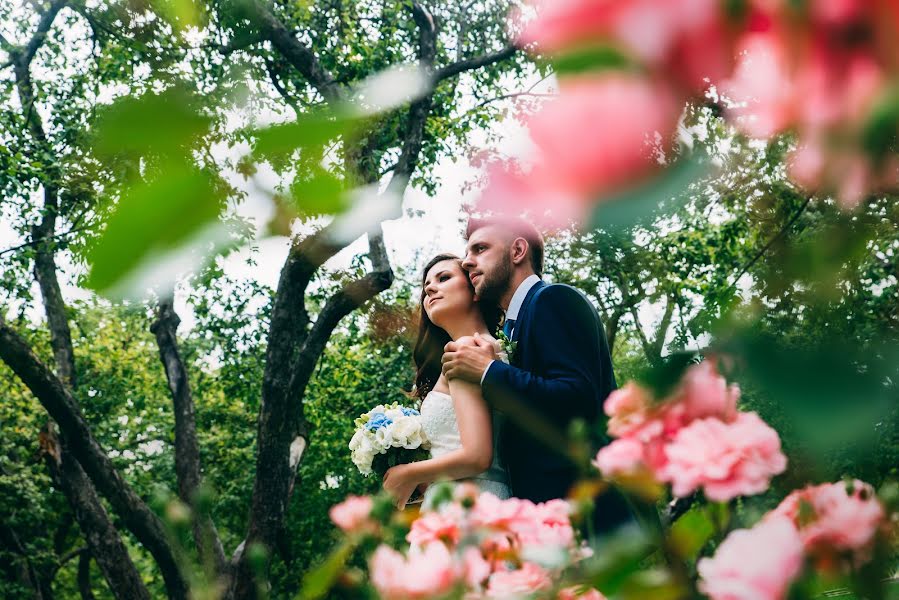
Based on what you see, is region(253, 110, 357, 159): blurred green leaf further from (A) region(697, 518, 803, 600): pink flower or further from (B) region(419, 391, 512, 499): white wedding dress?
(B) region(419, 391, 512, 499): white wedding dress

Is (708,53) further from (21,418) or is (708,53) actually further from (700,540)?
(21,418)

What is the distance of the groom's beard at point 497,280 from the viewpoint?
2.26m

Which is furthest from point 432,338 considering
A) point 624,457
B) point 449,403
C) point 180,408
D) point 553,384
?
point 180,408

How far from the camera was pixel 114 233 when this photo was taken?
0.30 metres

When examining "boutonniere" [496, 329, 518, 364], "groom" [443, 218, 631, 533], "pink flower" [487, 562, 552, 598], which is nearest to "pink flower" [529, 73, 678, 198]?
"pink flower" [487, 562, 552, 598]

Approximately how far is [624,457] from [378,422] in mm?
1700

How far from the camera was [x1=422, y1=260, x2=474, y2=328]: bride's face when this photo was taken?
2.40 m

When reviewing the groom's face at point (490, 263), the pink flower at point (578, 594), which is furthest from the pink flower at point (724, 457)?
the groom's face at point (490, 263)

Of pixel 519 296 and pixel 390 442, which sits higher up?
pixel 519 296

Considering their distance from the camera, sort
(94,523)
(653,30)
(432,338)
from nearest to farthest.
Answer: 1. (653,30)
2. (432,338)
3. (94,523)

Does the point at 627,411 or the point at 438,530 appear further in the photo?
the point at 438,530

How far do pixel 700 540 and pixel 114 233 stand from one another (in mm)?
629

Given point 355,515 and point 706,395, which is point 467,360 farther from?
point 706,395

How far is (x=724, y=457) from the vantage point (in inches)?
24.9
